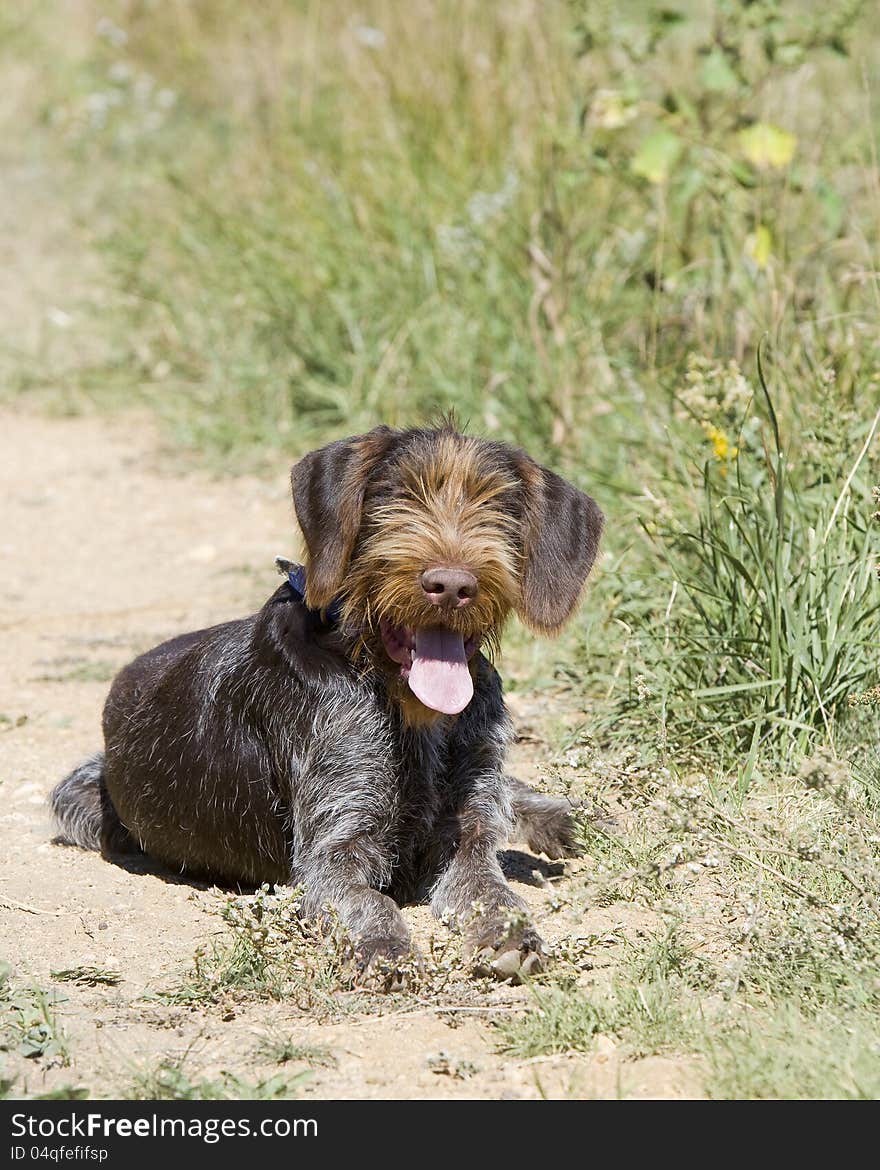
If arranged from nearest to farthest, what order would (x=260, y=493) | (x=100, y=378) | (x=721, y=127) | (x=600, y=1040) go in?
(x=600, y=1040), (x=721, y=127), (x=260, y=493), (x=100, y=378)

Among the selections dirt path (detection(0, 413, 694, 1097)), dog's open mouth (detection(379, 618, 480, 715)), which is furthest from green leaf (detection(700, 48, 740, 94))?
dog's open mouth (detection(379, 618, 480, 715))

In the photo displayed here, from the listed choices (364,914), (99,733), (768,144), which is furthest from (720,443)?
(99,733)

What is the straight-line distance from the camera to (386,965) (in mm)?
3879

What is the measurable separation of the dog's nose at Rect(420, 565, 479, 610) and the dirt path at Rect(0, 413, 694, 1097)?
31.5 inches

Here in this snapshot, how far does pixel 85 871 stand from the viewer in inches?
192

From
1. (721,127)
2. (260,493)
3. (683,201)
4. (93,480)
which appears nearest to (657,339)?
(683,201)

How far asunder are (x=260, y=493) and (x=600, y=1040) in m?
5.49

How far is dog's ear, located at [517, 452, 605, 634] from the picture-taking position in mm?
4367

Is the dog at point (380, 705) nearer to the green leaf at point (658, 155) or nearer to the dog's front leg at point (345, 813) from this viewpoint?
the dog's front leg at point (345, 813)

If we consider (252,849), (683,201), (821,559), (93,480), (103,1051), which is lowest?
(93,480)

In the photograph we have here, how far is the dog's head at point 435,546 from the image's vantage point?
4102 millimetres

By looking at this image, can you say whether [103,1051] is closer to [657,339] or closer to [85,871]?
[85,871]

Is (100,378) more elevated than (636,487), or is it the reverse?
(636,487)

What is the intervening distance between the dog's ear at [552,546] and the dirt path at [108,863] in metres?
0.80
